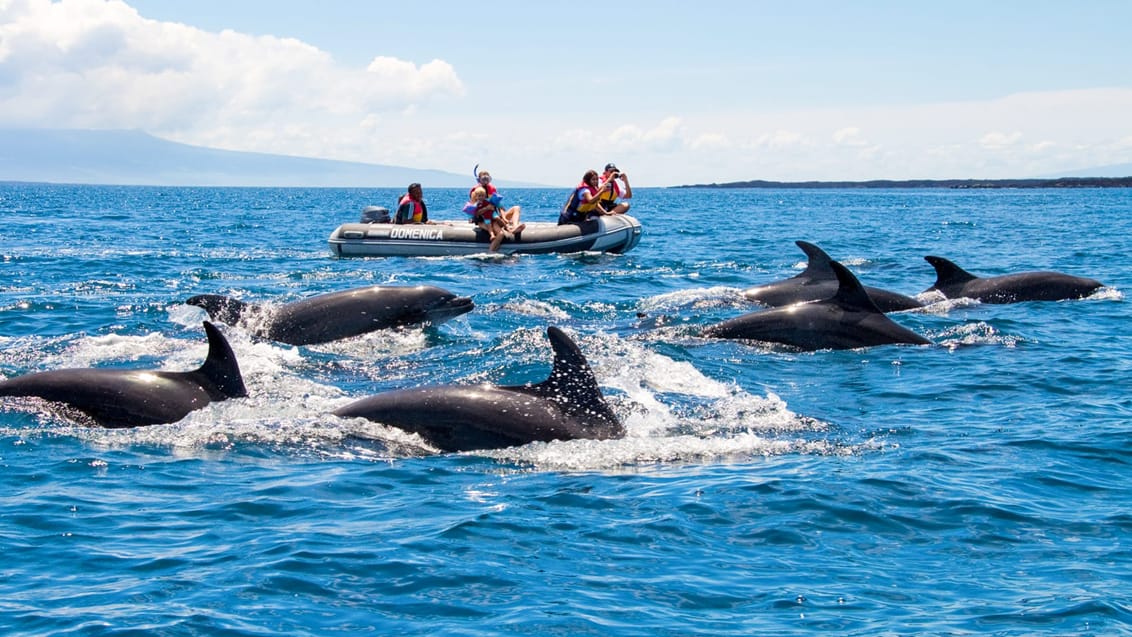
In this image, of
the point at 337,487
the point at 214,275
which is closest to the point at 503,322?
the point at 337,487

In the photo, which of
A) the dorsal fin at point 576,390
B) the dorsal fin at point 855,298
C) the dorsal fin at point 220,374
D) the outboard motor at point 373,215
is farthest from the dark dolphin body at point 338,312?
the outboard motor at point 373,215

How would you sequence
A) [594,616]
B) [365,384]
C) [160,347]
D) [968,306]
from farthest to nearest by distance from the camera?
[968,306] < [160,347] < [365,384] < [594,616]

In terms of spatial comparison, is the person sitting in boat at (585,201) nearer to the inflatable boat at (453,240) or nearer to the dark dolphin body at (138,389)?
the inflatable boat at (453,240)

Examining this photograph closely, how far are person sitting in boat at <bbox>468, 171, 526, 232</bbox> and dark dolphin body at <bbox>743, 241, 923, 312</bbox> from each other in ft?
40.4

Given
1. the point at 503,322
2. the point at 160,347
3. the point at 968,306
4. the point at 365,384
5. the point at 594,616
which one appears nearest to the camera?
the point at 594,616

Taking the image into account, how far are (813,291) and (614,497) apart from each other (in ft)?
35.1

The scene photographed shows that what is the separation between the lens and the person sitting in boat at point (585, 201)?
32188 mm

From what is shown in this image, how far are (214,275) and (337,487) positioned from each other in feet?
63.5

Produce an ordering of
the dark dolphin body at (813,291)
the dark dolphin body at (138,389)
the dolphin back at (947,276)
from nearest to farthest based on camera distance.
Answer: the dark dolphin body at (138,389), the dark dolphin body at (813,291), the dolphin back at (947,276)

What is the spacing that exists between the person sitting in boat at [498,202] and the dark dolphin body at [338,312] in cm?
1411

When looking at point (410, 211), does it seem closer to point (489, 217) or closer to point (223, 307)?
point (489, 217)

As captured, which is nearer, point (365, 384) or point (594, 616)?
point (594, 616)

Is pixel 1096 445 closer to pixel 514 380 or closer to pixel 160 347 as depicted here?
pixel 514 380

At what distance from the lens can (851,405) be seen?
12031mm
